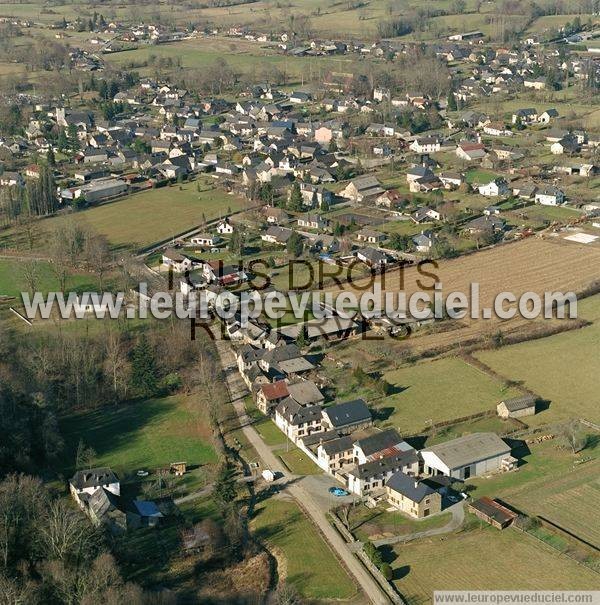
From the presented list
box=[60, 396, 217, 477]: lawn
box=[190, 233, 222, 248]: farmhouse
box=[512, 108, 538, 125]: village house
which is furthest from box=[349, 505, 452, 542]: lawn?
box=[512, 108, 538, 125]: village house

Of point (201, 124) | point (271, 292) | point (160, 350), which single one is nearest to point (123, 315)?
point (160, 350)

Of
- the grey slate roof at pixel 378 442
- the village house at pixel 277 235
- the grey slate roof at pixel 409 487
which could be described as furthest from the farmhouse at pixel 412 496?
the village house at pixel 277 235

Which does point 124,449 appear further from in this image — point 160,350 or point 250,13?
point 250,13

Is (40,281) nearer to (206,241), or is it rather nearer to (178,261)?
(178,261)

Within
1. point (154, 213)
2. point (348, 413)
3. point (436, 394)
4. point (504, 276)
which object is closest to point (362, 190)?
point (154, 213)

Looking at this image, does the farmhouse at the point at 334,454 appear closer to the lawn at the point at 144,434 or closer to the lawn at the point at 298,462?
the lawn at the point at 298,462

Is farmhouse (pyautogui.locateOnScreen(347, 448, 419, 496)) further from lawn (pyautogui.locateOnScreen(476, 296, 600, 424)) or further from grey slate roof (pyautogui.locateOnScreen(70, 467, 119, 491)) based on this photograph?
grey slate roof (pyautogui.locateOnScreen(70, 467, 119, 491))
